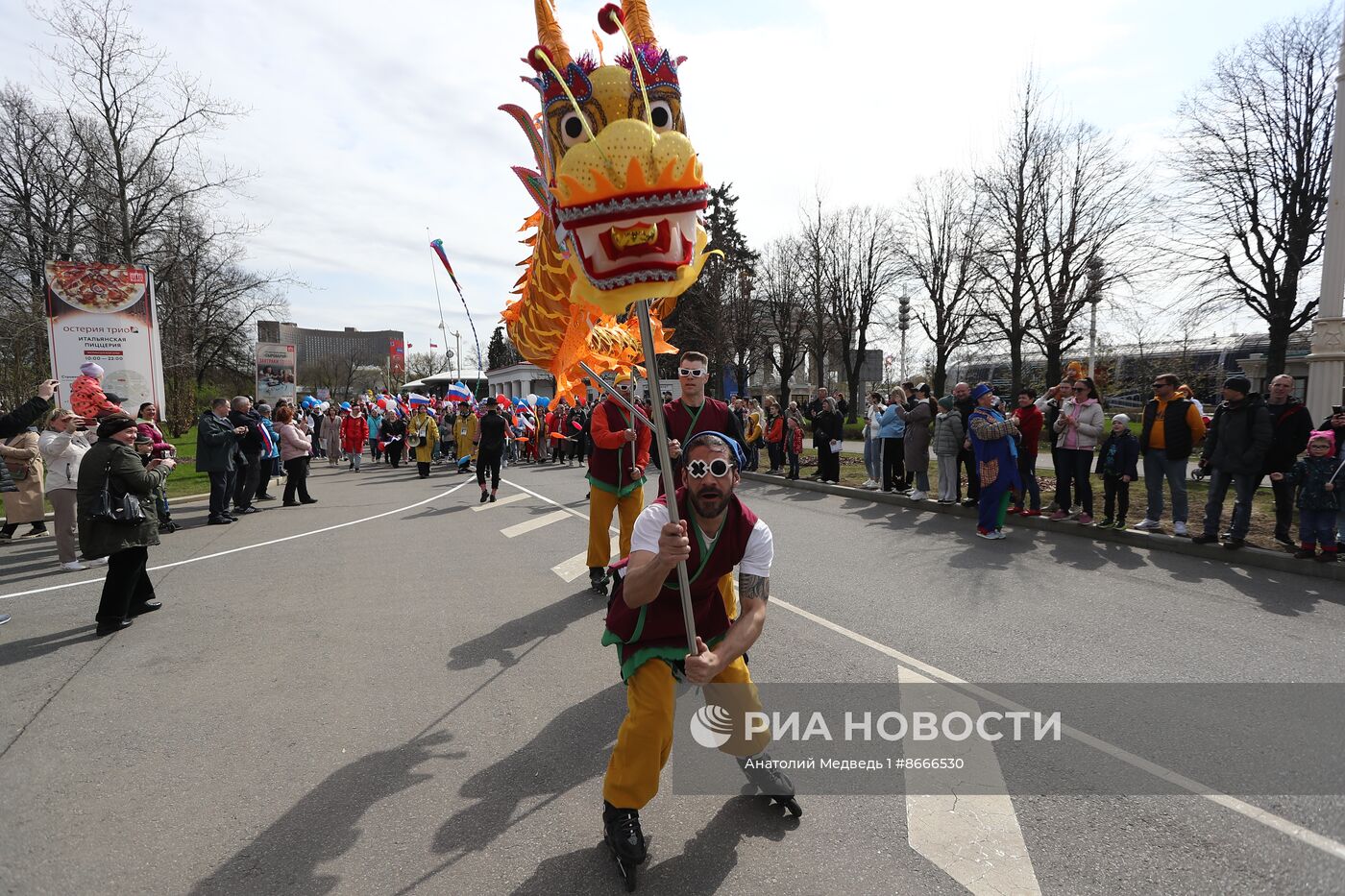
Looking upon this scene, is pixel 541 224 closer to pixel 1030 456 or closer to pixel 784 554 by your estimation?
pixel 784 554

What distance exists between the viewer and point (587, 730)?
142 inches

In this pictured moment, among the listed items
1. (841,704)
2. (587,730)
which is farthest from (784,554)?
(587,730)

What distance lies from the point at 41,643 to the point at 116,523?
1.01m

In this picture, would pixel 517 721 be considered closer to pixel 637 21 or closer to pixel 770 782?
pixel 770 782

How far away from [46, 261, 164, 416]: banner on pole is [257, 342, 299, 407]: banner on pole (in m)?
20.0

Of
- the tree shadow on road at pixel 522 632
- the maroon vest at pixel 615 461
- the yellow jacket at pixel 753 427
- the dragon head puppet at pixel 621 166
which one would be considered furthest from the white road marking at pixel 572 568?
the yellow jacket at pixel 753 427

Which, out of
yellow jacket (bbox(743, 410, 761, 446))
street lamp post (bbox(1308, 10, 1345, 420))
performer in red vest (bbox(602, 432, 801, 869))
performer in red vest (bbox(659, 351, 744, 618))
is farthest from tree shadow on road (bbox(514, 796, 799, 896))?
street lamp post (bbox(1308, 10, 1345, 420))

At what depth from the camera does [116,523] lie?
5289mm

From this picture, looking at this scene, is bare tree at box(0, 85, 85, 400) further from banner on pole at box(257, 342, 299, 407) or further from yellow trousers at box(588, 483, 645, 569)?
yellow trousers at box(588, 483, 645, 569)

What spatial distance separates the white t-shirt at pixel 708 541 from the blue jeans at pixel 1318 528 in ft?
22.4

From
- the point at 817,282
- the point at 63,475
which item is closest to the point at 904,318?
the point at 817,282

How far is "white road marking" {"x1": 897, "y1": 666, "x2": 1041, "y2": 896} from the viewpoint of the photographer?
2.46m

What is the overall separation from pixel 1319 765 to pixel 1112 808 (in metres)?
1.18

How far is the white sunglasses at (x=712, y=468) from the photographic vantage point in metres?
2.69
